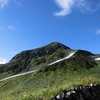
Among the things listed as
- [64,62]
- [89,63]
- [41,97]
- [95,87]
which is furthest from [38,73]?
[41,97]

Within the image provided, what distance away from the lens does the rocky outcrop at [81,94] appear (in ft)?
48.3

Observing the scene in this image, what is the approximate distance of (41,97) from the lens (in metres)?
14.6

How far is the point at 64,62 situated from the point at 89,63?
40.7 ft

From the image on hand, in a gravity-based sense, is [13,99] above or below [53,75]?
below

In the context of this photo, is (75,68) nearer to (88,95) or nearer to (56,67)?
(56,67)

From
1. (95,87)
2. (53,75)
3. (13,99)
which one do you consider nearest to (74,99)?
(13,99)

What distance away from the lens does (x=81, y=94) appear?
55.8ft

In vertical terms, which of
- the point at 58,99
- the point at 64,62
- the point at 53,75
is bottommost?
the point at 58,99

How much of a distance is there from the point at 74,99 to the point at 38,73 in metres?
85.8

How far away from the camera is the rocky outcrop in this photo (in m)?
14.7

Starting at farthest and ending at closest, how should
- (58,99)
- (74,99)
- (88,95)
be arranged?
(88,95), (74,99), (58,99)

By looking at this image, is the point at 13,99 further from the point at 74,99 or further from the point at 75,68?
the point at 75,68

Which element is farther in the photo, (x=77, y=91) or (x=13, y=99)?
(x=77, y=91)

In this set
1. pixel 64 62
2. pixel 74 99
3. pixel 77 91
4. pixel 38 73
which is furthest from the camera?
pixel 64 62
